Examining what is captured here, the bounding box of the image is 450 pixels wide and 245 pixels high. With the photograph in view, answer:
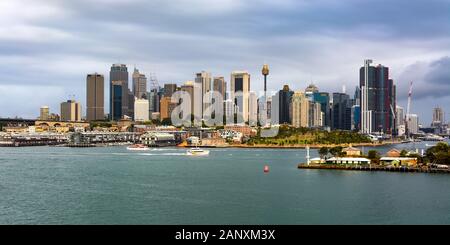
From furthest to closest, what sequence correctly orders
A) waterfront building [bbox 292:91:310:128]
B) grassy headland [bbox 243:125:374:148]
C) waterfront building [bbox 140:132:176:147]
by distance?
waterfront building [bbox 292:91:310:128], waterfront building [bbox 140:132:176:147], grassy headland [bbox 243:125:374:148]

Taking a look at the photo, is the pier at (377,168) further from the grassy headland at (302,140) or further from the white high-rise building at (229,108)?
the white high-rise building at (229,108)

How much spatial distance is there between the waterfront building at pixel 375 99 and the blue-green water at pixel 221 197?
95.5 m

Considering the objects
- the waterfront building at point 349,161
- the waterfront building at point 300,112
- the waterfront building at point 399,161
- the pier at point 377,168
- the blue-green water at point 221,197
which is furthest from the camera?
the waterfront building at point 300,112

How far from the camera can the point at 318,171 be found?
25.6 metres

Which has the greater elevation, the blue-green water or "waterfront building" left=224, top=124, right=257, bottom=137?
"waterfront building" left=224, top=124, right=257, bottom=137

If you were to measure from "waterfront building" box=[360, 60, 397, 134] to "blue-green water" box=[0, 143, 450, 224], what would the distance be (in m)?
95.5

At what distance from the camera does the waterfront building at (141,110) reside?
114m

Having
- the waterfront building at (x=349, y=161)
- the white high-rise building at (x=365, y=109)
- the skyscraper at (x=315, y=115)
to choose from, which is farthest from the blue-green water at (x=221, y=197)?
the white high-rise building at (x=365, y=109)

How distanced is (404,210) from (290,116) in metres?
98.1

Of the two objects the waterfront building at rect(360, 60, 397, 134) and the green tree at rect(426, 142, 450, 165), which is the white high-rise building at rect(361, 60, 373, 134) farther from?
the green tree at rect(426, 142, 450, 165)

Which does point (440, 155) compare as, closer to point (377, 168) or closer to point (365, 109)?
point (377, 168)

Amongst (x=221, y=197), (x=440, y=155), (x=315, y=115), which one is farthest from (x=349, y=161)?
(x=315, y=115)

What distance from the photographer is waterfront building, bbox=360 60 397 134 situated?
11694 cm

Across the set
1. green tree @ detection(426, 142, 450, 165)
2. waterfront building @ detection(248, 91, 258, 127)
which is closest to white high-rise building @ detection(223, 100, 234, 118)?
waterfront building @ detection(248, 91, 258, 127)
